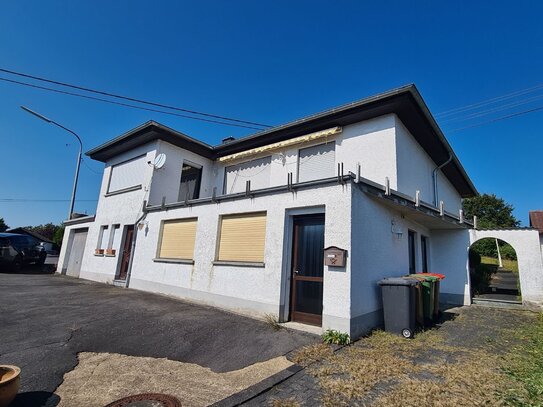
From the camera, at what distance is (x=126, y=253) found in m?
12.8

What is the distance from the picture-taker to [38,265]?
18078 mm

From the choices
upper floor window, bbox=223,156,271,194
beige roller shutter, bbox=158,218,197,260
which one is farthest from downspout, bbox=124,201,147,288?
upper floor window, bbox=223,156,271,194

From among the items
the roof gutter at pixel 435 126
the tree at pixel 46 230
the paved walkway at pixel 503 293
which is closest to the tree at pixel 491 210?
the paved walkway at pixel 503 293

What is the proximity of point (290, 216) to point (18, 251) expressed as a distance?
17268 mm

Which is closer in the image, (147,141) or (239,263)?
(239,263)

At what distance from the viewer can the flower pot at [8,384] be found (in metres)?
2.89

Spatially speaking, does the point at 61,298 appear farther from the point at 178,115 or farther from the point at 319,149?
the point at 319,149

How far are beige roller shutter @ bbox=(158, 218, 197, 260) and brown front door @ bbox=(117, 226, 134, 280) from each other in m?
2.70

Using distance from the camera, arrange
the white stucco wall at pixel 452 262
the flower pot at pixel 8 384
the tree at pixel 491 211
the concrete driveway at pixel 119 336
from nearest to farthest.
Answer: the flower pot at pixel 8 384 → the concrete driveway at pixel 119 336 → the white stucco wall at pixel 452 262 → the tree at pixel 491 211

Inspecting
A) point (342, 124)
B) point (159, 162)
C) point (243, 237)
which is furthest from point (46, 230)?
point (342, 124)

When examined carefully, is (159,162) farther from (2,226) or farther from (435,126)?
(2,226)

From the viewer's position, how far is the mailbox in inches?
240

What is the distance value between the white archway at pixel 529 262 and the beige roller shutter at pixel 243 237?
10.0 meters

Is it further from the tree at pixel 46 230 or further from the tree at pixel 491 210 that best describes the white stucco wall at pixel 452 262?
the tree at pixel 46 230
